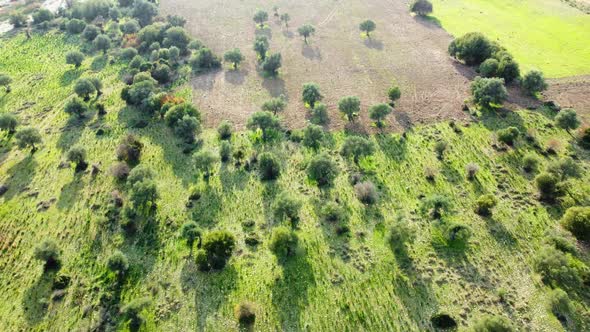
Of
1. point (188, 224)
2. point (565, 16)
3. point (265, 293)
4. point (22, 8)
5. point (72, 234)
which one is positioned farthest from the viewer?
point (22, 8)

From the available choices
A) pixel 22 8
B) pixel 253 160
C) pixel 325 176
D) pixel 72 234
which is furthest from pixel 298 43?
pixel 22 8

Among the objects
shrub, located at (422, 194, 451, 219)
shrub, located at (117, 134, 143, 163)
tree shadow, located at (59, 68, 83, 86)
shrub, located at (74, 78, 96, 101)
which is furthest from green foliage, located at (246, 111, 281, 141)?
tree shadow, located at (59, 68, 83, 86)

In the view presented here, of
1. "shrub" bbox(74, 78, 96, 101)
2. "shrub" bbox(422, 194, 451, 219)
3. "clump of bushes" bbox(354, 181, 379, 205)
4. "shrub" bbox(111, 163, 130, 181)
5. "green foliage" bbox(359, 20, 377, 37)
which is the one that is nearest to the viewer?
Answer: "shrub" bbox(422, 194, 451, 219)

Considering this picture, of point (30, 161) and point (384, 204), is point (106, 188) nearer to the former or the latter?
point (30, 161)

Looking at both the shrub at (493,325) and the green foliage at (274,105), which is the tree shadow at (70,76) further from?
the shrub at (493,325)

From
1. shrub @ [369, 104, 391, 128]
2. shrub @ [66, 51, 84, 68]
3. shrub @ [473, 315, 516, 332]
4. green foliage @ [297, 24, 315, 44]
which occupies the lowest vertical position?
shrub @ [66, 51, 84, 68]

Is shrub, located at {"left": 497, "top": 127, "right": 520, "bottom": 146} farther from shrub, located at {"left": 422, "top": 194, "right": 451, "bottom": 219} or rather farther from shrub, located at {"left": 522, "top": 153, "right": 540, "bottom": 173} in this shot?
shrub, located at {"left": 422, "top": 194, "right": 451, "bottom": 219}

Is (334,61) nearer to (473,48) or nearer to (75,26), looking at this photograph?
(473,48)
